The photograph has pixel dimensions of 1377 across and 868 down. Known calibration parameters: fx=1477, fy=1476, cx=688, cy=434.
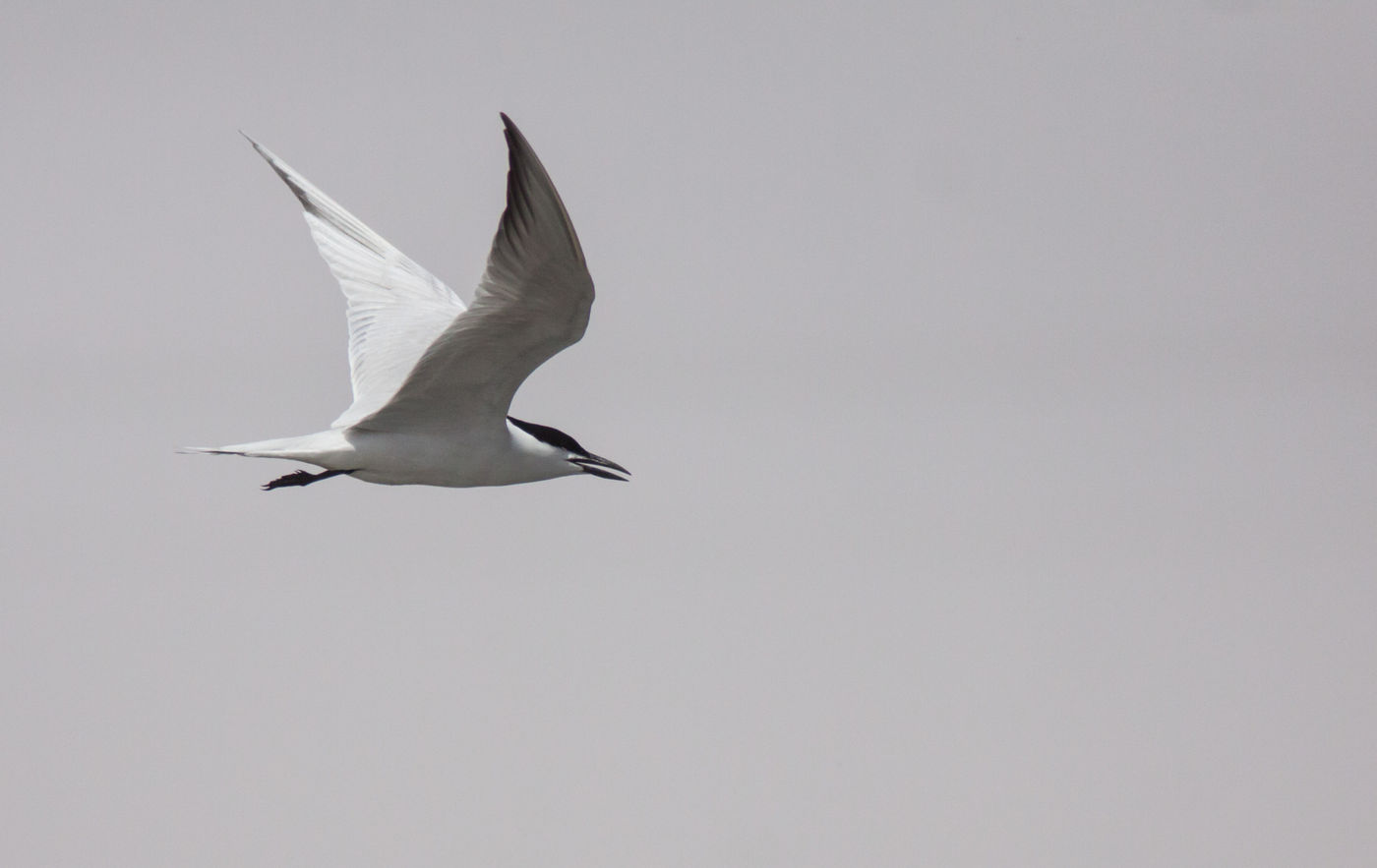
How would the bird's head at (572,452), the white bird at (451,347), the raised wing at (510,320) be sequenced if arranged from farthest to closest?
the bird's head at (572,452)
the white bird at (451,347)
the raised wing at (510,320)

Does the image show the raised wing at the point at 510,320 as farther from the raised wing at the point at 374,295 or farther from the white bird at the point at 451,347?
the raised wing at the point at 374,295

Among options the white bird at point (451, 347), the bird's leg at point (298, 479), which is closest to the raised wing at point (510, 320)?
the white bird at point (451, 347)

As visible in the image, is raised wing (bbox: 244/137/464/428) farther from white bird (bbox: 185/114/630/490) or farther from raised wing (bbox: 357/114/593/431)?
raised wing (bbox: 357/114/593/431)

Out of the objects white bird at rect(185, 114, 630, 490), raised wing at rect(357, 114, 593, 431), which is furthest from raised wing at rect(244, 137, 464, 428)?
raised wing at rect(357, 114, 593, 431)

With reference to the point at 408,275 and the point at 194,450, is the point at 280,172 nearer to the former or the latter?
the point at 408,275

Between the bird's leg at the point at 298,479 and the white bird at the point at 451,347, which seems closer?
the white bird at the point at 451,347

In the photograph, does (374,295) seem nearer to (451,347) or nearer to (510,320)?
(451,347)

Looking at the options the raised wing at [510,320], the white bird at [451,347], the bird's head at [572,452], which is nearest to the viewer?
the raised wing at [510,320]

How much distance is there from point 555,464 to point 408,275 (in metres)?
1.99

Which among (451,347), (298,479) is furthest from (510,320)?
(298,479)

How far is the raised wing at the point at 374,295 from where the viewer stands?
27.3 feet

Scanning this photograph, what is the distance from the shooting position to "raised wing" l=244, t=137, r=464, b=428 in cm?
831

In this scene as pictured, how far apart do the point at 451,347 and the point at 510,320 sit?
16.4 inches

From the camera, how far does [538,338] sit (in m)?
6.66
